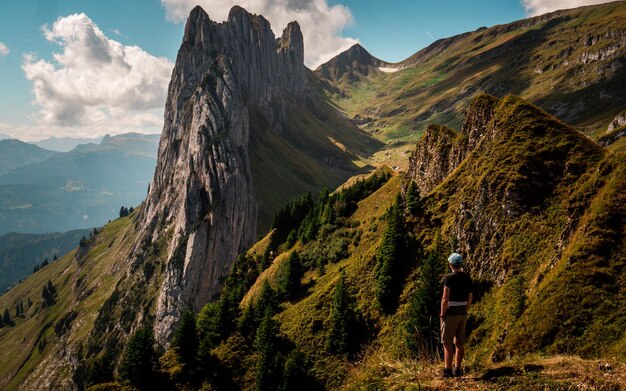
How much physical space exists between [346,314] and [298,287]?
18993 millimetres

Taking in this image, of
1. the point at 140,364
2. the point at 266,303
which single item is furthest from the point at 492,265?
the point at 140,364

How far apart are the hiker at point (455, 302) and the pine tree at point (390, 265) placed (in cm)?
2506

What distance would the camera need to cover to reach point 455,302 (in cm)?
1340

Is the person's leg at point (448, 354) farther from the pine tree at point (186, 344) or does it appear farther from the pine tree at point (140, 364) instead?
the pine tree at point (140, 364)

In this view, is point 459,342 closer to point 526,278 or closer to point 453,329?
point 453,329

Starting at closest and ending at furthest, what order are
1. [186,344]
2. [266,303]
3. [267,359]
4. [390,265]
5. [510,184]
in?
[510,184] < [390,265] < [267,359] < [186,344] < [266,303]

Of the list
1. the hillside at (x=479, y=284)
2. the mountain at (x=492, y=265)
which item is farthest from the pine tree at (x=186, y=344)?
the mountain at (x=492, y=265)

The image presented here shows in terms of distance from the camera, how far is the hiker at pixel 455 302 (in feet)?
43.6

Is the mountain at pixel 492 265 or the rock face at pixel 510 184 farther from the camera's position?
the rock face at pixel 510 184

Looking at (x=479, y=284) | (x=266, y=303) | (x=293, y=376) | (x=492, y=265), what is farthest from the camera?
(x=266, y=303)

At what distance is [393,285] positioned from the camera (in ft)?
127

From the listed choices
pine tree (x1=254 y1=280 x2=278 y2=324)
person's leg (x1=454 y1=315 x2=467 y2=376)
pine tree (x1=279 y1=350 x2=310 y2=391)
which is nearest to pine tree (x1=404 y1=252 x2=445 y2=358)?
pine tree (x1=279 y1=350 x2=310 y2=391)

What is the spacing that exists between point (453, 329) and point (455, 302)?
120cm

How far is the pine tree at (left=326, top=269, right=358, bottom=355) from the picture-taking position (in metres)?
38.6
